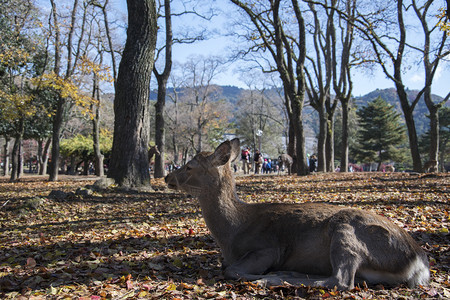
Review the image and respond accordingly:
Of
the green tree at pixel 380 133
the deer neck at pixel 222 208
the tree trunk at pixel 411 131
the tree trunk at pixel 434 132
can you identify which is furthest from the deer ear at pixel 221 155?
the green tree at pixel 380 133

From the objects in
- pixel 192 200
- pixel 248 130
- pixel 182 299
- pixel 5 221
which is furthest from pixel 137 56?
pixel 248 130

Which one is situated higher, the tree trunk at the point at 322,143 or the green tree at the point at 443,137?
the green tree at the point at 443,137

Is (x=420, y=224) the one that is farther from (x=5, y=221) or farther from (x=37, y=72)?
(x=37, y=72)

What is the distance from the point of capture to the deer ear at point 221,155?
14.5ft

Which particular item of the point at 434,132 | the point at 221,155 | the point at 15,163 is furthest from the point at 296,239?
the point at 15,163

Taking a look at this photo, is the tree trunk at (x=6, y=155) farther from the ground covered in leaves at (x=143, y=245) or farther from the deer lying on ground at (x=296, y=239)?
the deer lying on ground at (x=296, y=239)

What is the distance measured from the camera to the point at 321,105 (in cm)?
2500

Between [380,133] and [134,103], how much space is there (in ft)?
179

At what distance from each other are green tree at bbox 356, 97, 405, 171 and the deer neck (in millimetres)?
58214

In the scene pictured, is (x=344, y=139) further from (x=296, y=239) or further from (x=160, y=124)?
(x=296, y=239)

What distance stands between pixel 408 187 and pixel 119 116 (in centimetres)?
986

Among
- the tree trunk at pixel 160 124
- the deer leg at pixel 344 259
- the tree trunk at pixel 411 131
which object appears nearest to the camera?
the deer leg at pixel 344 259

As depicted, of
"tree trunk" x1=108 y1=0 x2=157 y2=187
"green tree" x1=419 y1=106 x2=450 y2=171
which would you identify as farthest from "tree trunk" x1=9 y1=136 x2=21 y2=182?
"green tree" x1=419 y1=106 x2=450 y2=171

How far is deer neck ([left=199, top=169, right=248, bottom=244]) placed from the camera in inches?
171
